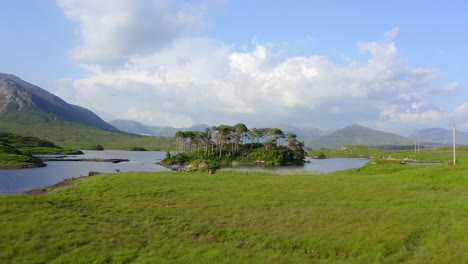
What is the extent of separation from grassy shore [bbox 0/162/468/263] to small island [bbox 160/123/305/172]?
10060 centimetres

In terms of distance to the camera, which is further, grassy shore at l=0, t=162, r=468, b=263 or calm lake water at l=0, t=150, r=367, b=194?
calm lake water at l=0, t=150, r=367, b=194

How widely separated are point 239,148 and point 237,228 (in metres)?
130

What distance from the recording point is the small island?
437 ft

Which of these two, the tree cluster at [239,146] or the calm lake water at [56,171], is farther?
the tree cluster at [239,146]

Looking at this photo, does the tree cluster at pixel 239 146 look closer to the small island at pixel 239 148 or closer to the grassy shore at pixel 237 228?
the small island at pixel 239 148

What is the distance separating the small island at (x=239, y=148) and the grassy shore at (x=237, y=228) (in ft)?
330

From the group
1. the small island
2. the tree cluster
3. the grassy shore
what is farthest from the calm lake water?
the grassy shore

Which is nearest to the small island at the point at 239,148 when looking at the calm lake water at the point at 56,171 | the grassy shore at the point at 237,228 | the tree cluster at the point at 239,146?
the tree cluster at the point at 239,146

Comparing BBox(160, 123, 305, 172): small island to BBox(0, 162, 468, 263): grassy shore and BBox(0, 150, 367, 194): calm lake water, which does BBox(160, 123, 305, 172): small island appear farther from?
BBox(0, 162, 468, 263): grassy shore

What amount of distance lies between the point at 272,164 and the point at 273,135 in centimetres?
2098

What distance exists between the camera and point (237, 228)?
19.0 m

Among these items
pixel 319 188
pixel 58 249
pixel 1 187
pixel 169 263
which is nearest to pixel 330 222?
pixel 169 263

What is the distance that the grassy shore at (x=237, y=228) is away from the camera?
13695 millimetres

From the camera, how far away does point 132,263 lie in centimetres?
1234
